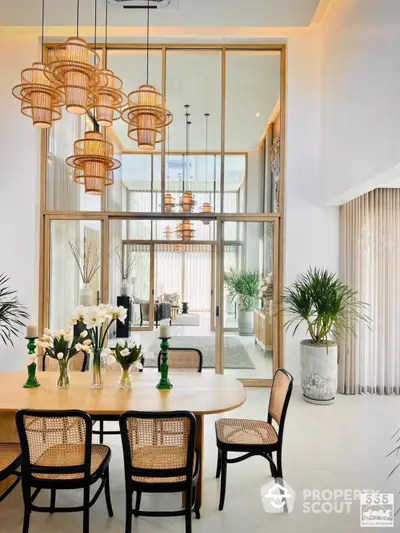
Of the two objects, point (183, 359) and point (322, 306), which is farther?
point (322, 306)

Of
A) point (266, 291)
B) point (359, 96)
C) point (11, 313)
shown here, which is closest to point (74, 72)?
point (359, 96)

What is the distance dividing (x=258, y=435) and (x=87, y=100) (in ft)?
8.85

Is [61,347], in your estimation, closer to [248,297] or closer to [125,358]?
[125,358]

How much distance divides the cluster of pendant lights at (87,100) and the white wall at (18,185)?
2.14 meters

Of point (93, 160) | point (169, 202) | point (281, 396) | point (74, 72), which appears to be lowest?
point (281, 396)

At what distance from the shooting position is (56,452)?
6.85 ft

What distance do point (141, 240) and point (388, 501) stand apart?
5.91 metres

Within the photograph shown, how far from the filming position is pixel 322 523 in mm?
2371

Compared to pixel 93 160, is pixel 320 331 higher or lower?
lower

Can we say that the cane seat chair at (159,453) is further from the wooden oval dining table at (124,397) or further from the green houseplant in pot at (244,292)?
the green houseplant in pot at (244,292)

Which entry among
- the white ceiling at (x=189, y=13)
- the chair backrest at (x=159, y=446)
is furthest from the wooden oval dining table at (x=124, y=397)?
the white ceiling at (x=189, y=13)

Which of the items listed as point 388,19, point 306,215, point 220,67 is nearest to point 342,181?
point 306,215

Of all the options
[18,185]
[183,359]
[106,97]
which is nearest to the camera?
[106,97]

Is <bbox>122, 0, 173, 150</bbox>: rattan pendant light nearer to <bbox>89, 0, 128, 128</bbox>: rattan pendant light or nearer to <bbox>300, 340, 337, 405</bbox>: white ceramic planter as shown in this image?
<bbox>89, 0, 128, 128</bbox>: rattan pendant light
